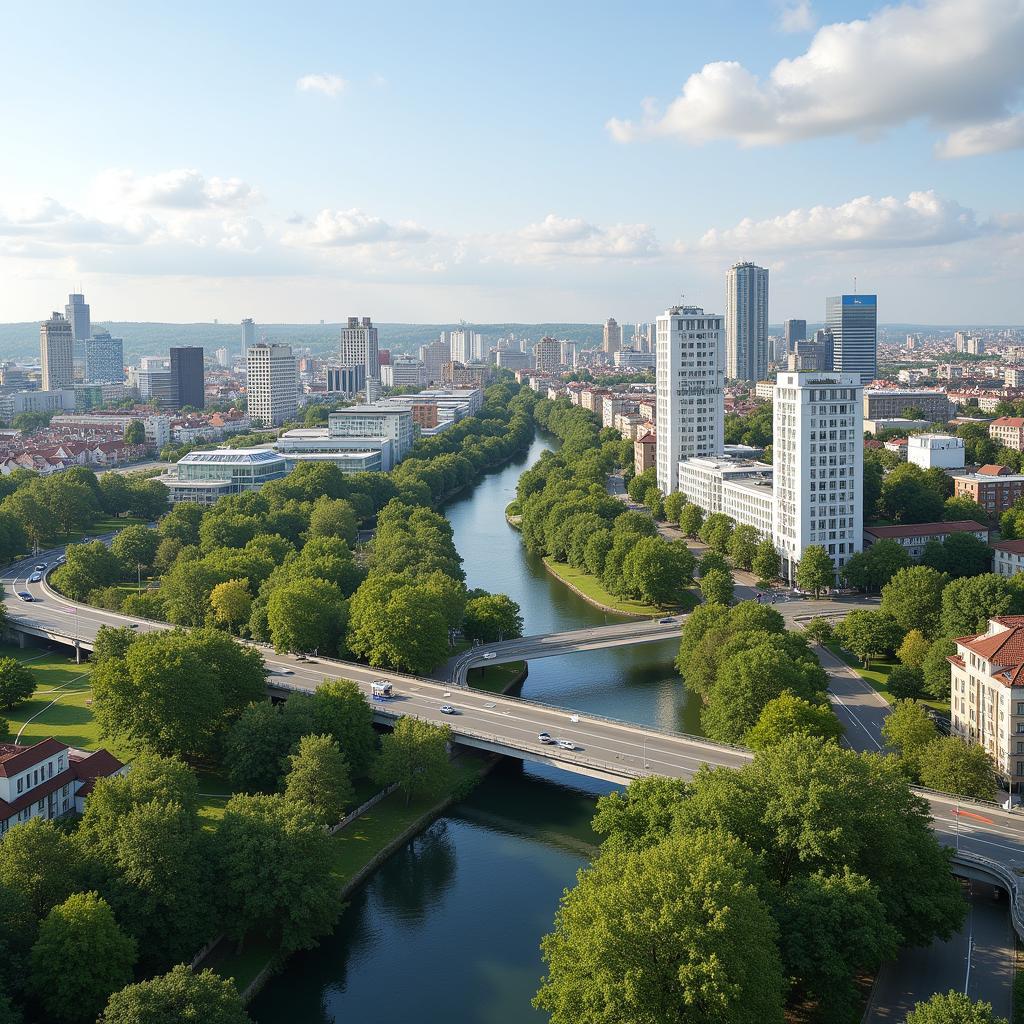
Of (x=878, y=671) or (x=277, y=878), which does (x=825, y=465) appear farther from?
(x=277, y=878)

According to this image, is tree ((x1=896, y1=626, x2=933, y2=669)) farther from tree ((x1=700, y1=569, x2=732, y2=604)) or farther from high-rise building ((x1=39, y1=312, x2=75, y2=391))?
high-rise building ((x1=39, y1=312, x2=75, y2=391))

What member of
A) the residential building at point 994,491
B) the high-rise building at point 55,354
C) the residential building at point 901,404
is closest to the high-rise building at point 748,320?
the residential building at point 901,404

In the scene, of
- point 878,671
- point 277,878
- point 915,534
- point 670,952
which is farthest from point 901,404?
point 670,952

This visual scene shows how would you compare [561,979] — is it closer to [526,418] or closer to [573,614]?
[573,614]

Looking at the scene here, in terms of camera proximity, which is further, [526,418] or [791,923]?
[526,418]

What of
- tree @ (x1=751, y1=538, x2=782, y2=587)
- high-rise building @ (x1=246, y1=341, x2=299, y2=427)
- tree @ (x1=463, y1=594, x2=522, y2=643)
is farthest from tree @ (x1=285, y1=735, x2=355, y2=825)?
high-rise building @ (x1=246, y1=341, x2=299, y2=427)

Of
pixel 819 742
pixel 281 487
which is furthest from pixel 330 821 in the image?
pixel 281 487
